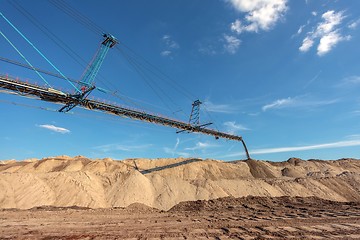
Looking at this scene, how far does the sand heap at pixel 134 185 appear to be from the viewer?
21.7 m

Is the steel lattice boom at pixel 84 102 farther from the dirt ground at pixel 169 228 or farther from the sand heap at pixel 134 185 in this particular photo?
the dirt ground at pixel 169 228

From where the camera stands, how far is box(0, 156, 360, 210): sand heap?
2172 centimetres

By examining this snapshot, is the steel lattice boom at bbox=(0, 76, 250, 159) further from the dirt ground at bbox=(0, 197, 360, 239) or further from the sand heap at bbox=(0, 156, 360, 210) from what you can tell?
the dirt ground at bbox=(0, 197, 360, 239)

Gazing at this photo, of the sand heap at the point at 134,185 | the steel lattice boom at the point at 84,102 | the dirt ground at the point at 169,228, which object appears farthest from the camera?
the sand heap at the point at 134,185

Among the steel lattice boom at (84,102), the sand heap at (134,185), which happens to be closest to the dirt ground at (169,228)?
the sand heap at (134,185)

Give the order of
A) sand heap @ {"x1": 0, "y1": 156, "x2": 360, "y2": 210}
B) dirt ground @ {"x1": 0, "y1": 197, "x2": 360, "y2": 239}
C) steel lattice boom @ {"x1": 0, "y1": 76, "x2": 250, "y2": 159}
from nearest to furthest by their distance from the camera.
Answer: dirt ground @ {"x1": 0, "y1": 197, "x2": 360, "y2": 239}
steel lattice boom @ {"x1": 0, "y1": 76, "x2": 250, "y2": 159}
sand heap @ {"x1": 0, "y1": 156, "x2": 360, "y2": 210}

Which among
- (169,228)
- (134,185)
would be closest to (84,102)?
(134,185)

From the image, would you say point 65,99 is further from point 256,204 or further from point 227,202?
point 256,204

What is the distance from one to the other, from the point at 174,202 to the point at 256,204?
7754 mm

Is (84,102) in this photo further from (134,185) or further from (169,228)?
(169,228)

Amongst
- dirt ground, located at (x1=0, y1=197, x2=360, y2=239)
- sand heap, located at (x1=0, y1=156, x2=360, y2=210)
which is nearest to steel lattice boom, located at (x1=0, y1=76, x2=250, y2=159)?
sand heap, located at (x1=0, y1=156, x2=360, y2=210)

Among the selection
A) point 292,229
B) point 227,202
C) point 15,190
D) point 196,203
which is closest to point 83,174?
point 15,190

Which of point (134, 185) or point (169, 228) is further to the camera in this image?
point (134, 185)

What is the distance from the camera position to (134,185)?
2453cm
